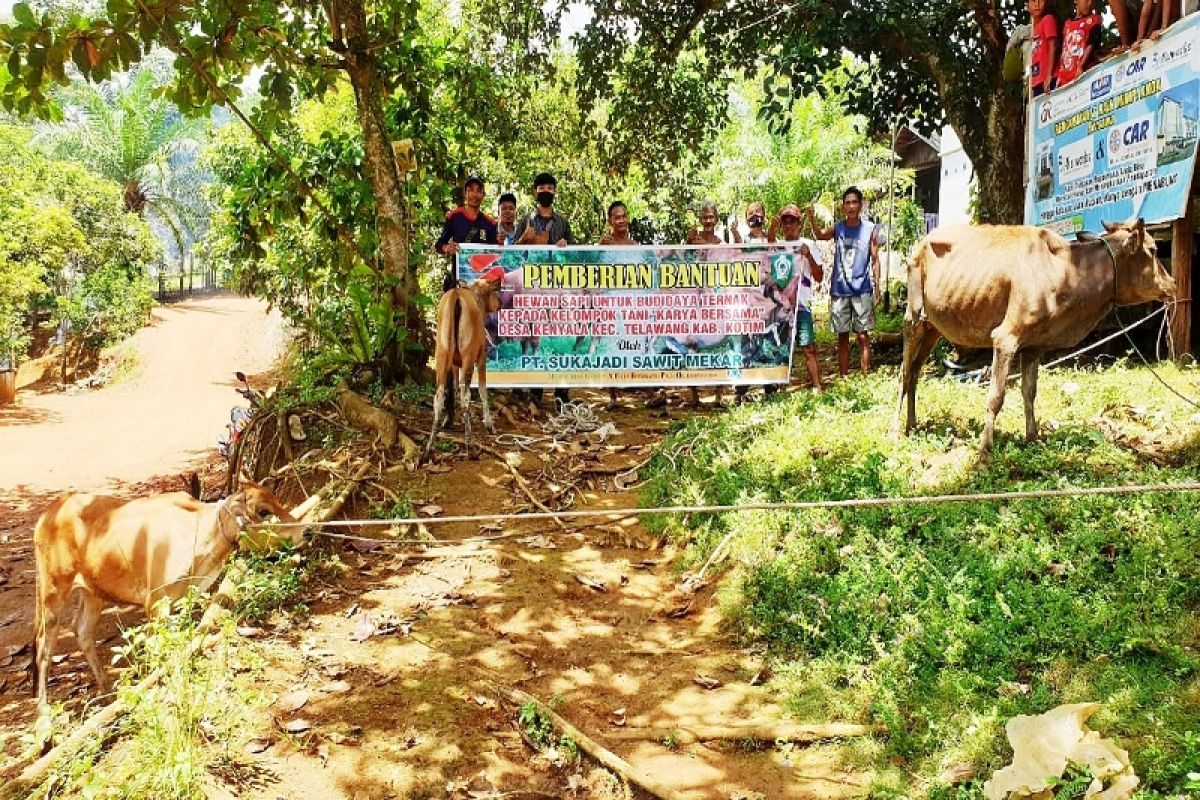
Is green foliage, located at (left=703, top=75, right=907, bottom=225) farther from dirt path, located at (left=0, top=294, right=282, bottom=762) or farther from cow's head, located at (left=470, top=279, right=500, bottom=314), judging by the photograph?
cow's head, located at (left=470, top=279, right=500, bottom=314)

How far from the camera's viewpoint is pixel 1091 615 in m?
3.77

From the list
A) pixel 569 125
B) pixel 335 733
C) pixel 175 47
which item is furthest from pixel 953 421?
pixel 569 125

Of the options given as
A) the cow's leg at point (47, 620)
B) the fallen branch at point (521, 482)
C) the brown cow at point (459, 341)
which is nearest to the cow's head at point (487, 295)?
the brown cow at point (459, 341)

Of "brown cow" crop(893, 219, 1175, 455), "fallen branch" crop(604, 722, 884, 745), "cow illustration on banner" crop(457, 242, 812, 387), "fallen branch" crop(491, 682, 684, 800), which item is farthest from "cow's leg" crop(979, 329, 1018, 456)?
"cow illustration on banner" crop(457, 242, 812, 387)

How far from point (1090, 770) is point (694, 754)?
5.03 ft

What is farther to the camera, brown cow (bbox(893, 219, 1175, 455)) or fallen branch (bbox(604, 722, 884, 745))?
brown cow (bbox(893, 219, 1175, 455))

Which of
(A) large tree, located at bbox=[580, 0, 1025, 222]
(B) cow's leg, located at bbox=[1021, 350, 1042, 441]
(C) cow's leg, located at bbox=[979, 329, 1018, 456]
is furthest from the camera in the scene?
(A) large tree, located at bbox=[580, 0, 1025, 222]

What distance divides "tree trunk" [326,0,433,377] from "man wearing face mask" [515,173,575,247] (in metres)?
1.17

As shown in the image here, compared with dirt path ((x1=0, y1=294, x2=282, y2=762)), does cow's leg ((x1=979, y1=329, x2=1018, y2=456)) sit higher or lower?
higher

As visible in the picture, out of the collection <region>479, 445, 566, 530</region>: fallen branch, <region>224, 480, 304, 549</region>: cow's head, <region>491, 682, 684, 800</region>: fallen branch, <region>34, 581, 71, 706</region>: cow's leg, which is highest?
<region>224, 480, 304, 549</region>: cow's head

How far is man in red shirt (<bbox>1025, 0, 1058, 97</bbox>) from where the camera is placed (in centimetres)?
750

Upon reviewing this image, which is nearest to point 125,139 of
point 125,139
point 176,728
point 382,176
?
point 125,139

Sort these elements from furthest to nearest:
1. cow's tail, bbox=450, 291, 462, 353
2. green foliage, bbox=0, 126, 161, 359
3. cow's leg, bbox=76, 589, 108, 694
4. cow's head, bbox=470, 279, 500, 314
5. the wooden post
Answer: green foliage, bbox=0, 126, 161, 359 → cow's head, bbox=470, 279, 500, 314 → cow's tail, bbox=450, 291, 462, 353 → the wooden post → cow's leg, bbox=76, 589, 108, 694

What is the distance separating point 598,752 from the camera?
3652 millimetres
